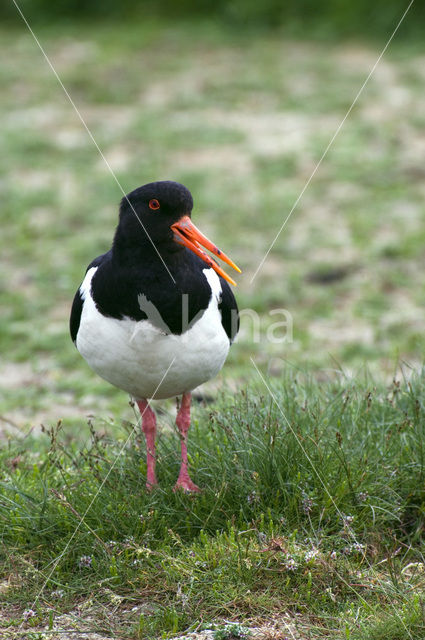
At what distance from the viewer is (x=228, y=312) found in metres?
4.63

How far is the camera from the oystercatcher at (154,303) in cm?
410

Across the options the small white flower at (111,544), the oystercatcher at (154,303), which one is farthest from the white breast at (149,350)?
the small white flower at (111,544)

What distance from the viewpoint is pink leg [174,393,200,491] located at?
170 inches

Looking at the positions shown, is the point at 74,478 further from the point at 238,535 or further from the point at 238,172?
the point at 238,172

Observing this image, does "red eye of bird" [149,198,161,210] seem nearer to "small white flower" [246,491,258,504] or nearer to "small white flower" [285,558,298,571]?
"small white flower" [246,491,258,504]

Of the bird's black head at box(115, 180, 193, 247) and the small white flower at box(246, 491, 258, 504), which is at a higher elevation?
the bird's black head at box(115, 180, 193, 247)

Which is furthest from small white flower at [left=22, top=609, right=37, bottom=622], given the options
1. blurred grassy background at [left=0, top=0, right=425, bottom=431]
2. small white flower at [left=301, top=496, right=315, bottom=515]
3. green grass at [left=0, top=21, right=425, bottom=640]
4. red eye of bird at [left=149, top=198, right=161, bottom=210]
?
blurred grassy background at [left=0, top=0, right=425, bottom=431]

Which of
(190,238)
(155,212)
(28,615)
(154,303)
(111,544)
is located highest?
(155,212)

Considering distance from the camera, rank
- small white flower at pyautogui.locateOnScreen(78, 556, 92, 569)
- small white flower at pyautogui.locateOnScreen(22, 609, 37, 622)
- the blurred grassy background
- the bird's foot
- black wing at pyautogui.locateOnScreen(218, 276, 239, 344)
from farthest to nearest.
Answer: the blurred grassy background
black wing at pyautogui.locateOnScreen(218, 276, 239, 344)
the bird's foot
small white flower at pyautogui.locateOnScreen(78, 556, 92, 569)
small white flower at pyautogui.locateOnScreen(22, 609, 37, 622)

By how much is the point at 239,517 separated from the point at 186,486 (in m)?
0.33

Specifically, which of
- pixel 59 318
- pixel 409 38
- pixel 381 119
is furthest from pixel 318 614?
pixel 409 38

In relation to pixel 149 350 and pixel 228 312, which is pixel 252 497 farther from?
pixel 228 312

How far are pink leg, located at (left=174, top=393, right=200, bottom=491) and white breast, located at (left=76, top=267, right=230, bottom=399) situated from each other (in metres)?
0.28

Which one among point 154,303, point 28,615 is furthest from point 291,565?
point 154,303
